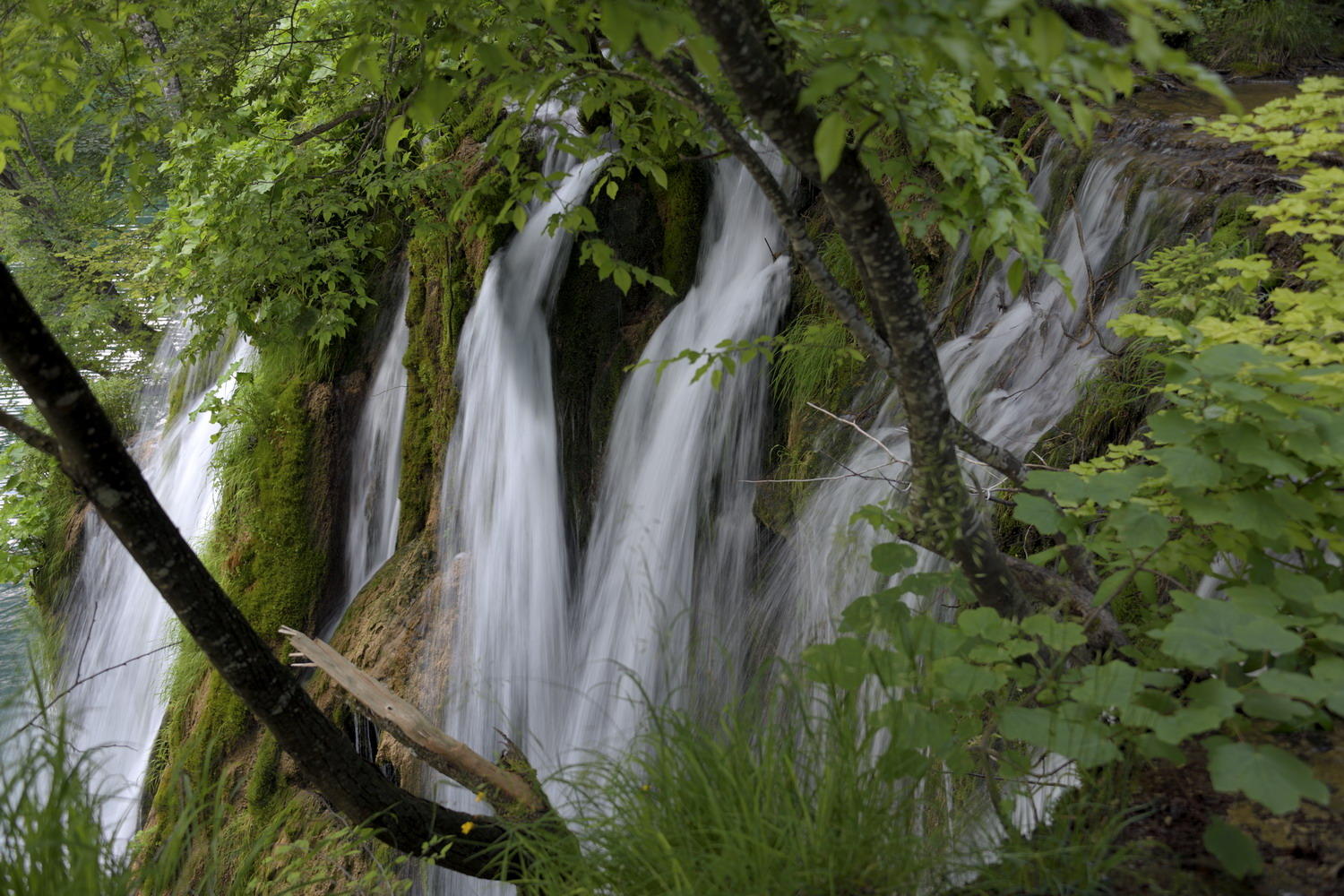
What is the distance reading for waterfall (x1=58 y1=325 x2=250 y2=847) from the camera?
23.4ft

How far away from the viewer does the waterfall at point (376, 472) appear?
22.5 ft

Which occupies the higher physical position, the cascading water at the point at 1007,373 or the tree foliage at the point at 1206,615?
the cascading water at the point at 1007,373

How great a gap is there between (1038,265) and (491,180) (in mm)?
1585

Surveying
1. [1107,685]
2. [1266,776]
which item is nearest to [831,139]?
[1107,685]

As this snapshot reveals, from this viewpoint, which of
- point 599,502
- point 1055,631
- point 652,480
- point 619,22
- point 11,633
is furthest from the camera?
point 11,633

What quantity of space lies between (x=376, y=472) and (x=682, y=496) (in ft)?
10.7

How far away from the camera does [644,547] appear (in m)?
4.84

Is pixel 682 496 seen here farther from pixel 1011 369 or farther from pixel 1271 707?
pixel 1271 707

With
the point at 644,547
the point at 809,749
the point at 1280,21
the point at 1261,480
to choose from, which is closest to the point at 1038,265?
the point at 1261,480

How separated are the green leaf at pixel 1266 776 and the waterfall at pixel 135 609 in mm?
6914

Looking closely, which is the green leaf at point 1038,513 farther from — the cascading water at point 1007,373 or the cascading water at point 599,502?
the cascading water at point 599,502

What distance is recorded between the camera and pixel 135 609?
791 centimetres

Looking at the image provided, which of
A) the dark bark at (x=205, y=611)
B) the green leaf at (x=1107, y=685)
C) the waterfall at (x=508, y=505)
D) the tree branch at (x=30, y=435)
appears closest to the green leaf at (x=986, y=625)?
the green leaf at (x=1107, y=685)

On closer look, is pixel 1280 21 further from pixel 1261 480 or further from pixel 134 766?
pixel 134 766
